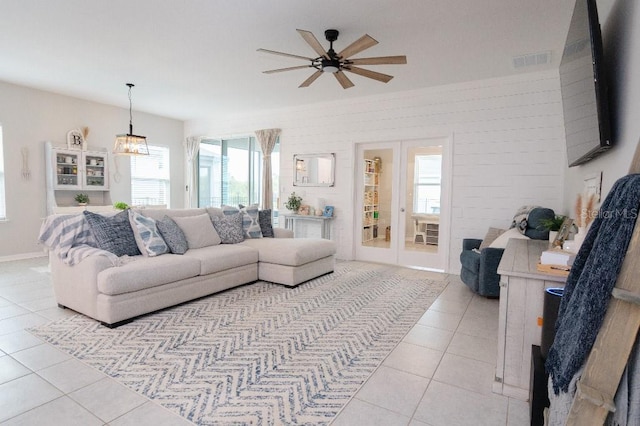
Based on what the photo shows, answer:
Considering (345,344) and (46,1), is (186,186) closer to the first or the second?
(46,1)

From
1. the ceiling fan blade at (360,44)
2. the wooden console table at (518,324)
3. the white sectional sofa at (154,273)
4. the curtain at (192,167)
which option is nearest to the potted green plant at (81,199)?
the curtain at (192,167)

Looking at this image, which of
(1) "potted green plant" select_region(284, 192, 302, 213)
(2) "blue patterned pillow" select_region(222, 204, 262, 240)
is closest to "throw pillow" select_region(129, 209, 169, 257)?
(2) "blue patterned pillow" select_region(222, 204, 262, 240)

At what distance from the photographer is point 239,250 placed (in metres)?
4.18

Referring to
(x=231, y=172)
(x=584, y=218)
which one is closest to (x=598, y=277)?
(x=584, y=218)

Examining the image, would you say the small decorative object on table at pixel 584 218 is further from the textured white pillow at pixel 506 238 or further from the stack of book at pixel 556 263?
the textured white pillow at pixel 506 238

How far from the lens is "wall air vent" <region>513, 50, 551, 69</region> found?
3.95 meters

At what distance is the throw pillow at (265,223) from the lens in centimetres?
510

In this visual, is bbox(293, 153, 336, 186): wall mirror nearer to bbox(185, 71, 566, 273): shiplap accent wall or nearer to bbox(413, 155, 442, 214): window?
bbox(185, 71, 566, 273): shiplap accent wall

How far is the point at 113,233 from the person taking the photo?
3492mm

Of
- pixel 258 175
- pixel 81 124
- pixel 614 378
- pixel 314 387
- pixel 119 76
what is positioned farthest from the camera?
pixel 258 175

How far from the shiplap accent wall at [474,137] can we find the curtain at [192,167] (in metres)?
3.06

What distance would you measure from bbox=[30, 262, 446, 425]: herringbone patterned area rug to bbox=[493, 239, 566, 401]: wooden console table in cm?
83

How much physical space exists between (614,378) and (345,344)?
1943mm

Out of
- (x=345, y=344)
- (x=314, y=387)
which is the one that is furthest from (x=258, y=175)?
(x=314, y=387)
